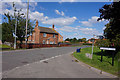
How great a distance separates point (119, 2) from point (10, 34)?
2306cm

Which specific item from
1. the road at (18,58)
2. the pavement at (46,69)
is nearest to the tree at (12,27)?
the road at (18,58)

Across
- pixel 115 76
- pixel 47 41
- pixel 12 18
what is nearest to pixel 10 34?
pixel 12 18

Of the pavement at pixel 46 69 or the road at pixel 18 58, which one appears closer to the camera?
the pavement at pixel 46 69

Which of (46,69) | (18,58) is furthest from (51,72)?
(18,58)

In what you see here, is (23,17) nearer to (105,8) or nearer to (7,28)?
(7,28)

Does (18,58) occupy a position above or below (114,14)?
below

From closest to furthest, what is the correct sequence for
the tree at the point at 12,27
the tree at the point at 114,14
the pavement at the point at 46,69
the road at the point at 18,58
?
the pavement at the point at 46,69, the road at the point at 18,58, the tree at the point at 114,14, the tree at the point at 12,27

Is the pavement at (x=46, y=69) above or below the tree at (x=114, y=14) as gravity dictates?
below

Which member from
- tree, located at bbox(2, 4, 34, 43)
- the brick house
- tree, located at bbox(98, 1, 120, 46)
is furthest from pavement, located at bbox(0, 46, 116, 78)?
the brick house

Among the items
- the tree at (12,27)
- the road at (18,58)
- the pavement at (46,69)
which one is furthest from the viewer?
the tree at (12,27)

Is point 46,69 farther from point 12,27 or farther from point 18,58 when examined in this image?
point 12,27

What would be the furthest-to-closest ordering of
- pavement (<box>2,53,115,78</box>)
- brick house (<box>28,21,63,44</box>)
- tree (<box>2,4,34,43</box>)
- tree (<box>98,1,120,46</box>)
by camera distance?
brick house (<box>28,21,63,44</box>)
tree (<box>2,4,34,43</box>)
tree (<box>98,1,120,46</box>)
pavement (<box>2,53,115,78</box>)

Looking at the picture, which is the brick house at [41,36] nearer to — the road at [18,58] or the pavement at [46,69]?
the road at [18,58]

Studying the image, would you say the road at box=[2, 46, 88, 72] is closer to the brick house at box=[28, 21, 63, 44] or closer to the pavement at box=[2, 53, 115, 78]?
the pavement at box=[2, 53, 115, 78]
